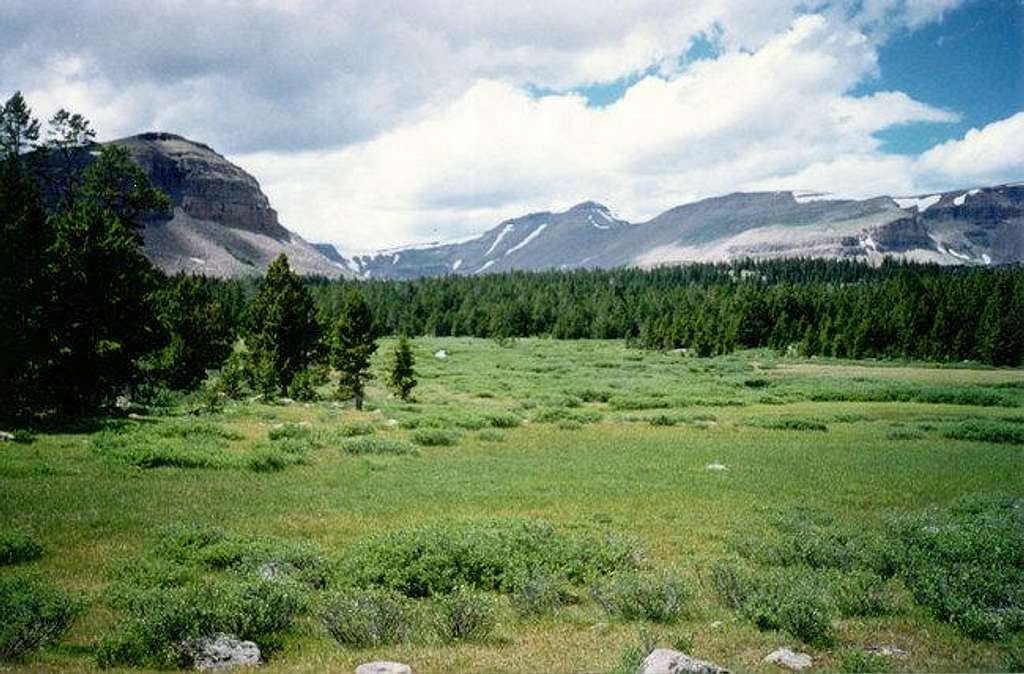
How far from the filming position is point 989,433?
37688mm

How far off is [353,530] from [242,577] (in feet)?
15.7

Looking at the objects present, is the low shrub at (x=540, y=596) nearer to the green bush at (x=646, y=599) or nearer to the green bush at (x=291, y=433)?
the green bush at (x=646, y=599)

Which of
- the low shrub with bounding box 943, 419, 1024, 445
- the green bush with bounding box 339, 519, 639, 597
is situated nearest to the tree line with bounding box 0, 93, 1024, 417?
the green bush with bounding box 339, 519, 639, 597

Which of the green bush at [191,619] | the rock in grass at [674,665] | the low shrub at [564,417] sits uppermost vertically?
the rock in grass at [674,665]

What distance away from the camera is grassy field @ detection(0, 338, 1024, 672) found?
418 inches

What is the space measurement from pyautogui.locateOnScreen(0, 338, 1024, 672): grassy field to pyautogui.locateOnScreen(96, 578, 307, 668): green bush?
0.33 metres

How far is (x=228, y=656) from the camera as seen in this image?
32.2ft

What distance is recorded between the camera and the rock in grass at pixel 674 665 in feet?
27.7

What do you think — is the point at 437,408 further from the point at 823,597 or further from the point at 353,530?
the point at 823,597

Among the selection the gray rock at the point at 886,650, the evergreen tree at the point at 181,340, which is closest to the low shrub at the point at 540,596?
the gray rock at the point at 886,650

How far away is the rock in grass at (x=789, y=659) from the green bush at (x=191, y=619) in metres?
7.86

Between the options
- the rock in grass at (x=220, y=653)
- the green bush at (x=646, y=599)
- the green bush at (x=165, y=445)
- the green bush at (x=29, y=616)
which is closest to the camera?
the green bush at (x=29, y=616)

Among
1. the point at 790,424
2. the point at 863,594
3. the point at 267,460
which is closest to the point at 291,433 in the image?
the point at 267,460

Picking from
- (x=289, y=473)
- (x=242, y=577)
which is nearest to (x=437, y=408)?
(x=289, y=473)
